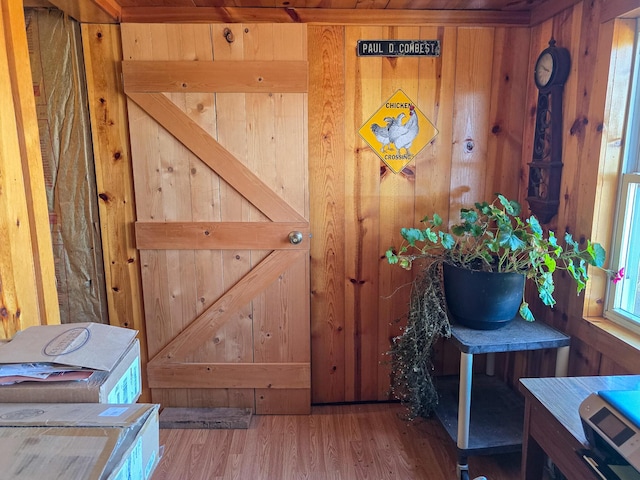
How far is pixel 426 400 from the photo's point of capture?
7.04ft

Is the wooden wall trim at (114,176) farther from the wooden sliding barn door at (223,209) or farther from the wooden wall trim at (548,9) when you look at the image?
the wooden wall trim at (548,9)

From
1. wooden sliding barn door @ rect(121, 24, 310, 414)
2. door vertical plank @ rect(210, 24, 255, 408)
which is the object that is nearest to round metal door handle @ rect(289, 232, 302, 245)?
wooden sliding barn door @ rect(121, 24, 310, 414)

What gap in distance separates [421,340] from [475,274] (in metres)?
0.43

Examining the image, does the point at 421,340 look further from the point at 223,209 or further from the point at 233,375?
the point at 223,209

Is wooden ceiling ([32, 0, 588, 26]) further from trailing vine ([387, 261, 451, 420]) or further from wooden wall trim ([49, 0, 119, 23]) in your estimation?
trailing vine ([387, 261, 451, 420])

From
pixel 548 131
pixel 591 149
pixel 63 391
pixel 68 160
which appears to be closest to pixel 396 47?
pixel 548 131

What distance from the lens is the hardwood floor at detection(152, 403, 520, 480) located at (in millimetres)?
1953

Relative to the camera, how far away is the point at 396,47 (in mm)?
2180

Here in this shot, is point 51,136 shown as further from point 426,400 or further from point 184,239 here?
point 426,400

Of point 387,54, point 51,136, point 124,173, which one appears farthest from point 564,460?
point 51,136

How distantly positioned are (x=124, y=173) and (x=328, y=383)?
1.61 meters

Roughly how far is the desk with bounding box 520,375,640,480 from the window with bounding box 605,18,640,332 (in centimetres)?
48

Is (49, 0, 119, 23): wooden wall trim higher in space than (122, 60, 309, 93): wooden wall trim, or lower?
higher

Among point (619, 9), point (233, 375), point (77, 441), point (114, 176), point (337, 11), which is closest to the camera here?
point (77, 441)
